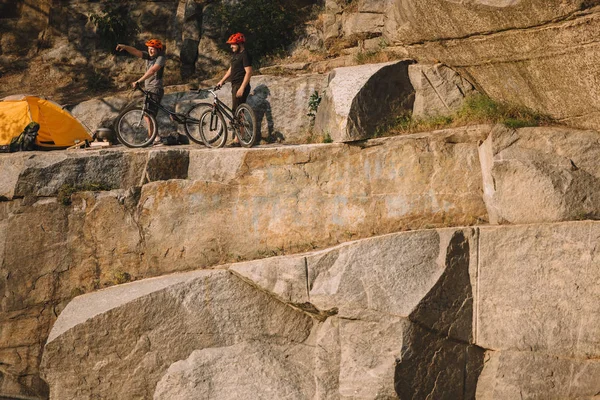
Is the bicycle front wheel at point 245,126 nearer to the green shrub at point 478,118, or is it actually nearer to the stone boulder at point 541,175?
the green shrub at point 478,118

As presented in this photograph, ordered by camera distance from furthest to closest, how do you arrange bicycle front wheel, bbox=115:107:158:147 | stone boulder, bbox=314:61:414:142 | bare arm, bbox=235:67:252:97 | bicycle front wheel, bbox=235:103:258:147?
bare arm, bbox=235:67:252:97
bicycle front wheel, bbox=115:107:158:147
bicycle front wheel, bbox=235:103:258:147
stone boulder, bbox=314:61:414:142

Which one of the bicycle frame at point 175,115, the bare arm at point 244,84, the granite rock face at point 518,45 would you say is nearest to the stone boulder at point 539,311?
the granite rock face at point 518,45

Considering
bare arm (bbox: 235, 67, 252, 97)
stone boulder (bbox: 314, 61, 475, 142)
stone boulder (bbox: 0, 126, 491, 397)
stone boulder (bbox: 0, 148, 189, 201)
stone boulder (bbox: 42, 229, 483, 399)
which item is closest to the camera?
stone boulder (bbox: 42, 229, 483, 399)

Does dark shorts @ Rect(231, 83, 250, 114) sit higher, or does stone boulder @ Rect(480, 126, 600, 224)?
dark shorts @ Rect(231, 83, 250, 114)

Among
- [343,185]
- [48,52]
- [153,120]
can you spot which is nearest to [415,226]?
[343,185]

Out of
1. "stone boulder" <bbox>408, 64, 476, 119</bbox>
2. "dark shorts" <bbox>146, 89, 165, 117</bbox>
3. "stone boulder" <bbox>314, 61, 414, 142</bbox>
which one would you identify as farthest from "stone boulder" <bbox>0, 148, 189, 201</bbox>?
"stone boulder" <bbox>408, 64, 476, 119</bbox>

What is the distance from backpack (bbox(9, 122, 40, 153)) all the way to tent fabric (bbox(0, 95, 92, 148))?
18 centimetres

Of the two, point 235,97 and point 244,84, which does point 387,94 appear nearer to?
point 244,84

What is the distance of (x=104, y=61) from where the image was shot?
59.5 feet

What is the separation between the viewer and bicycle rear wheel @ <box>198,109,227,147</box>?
43.5 feet

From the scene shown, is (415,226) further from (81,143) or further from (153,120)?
(81,143)

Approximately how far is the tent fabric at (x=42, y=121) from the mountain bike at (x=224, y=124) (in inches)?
90.3

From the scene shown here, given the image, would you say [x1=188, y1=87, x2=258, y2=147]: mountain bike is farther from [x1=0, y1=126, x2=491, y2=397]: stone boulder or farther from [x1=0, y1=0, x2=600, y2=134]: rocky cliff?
[x1=0, y1=0, x2=600, y2=134]: rocky cliff

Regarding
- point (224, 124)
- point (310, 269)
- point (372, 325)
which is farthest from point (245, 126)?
point (372, 325)
